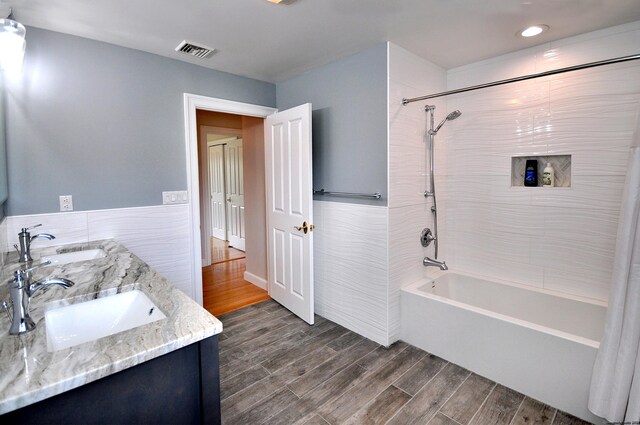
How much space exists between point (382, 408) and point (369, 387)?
19 cm

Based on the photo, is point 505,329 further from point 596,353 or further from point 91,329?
point 91,329

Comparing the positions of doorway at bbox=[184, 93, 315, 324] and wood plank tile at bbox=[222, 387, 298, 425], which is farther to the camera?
doorway at bbox=[184, 93, 315, 324]

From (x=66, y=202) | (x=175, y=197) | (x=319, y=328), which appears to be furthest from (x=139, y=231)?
(x=319, y=328)

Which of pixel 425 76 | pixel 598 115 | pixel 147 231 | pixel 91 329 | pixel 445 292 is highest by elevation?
pixel 425 76

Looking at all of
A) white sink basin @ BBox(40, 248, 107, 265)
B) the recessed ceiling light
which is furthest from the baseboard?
the recessed ceiling light

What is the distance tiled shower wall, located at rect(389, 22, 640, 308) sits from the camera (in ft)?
7.40

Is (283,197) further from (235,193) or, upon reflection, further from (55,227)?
(235,193)

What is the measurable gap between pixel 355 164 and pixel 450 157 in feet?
3.29

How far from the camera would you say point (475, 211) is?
2.98 metres

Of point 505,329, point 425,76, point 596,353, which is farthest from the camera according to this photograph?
point 425,76

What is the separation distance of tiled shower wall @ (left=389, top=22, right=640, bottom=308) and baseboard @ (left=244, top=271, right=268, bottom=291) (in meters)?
1.79

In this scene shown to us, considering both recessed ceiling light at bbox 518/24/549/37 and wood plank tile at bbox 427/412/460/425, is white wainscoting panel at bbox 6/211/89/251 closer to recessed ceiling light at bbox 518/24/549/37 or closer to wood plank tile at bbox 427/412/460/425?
wood plank tile at bbox 427/412/460/425

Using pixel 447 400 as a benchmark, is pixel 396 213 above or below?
above

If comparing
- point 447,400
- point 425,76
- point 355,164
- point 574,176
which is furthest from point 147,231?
point 574,176
